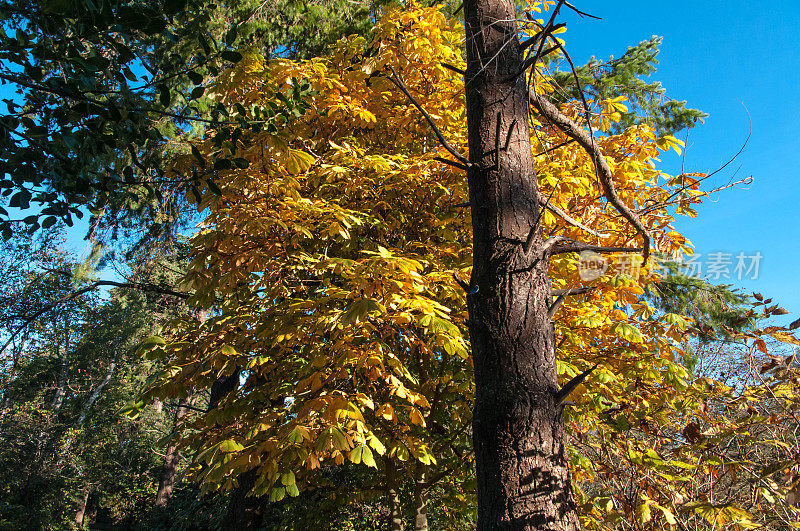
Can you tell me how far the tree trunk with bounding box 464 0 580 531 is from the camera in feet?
5.67

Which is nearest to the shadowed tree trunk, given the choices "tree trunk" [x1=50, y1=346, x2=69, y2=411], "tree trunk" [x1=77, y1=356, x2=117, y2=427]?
"tree trunk" [x1=77, y1=356, x2=117, y2=427]

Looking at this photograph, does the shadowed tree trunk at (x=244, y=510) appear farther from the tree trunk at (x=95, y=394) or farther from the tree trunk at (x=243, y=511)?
the tree trunk at (x=95, y=394)

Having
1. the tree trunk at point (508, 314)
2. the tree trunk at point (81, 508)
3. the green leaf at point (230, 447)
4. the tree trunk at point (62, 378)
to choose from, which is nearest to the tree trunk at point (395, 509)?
the green leaf at point (230, 447)

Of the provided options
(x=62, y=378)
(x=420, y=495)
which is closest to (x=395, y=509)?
(x=420, y=495)

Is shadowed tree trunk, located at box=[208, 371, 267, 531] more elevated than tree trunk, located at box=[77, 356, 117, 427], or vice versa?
tree trunk, located at box=[77, 356, 117, 427]

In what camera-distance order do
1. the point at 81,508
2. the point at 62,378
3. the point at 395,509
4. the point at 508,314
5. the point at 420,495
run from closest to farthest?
1. the point at 508,314
2. the point at 420,495
3. the point at 395,509
4. the point at 81,508
5. the point at 62,378

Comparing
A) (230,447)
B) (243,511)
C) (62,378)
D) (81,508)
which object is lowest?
(81,508)

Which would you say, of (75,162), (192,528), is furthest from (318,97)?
(192,528)

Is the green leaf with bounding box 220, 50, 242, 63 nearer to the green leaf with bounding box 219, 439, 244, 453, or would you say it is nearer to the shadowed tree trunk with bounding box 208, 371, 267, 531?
the green leaf with bounding box 219, 439, 244, 453

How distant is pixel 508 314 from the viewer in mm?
1934

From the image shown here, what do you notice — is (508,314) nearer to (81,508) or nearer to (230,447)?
(230,447)

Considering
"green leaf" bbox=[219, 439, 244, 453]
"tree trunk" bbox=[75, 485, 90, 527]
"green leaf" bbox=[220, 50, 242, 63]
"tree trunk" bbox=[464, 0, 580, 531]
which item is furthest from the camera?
"tree trunk" bbox=[75, 485, 90, 527]

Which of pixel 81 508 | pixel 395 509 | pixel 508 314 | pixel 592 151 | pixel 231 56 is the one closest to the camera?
pixel 508 314

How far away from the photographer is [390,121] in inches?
159
